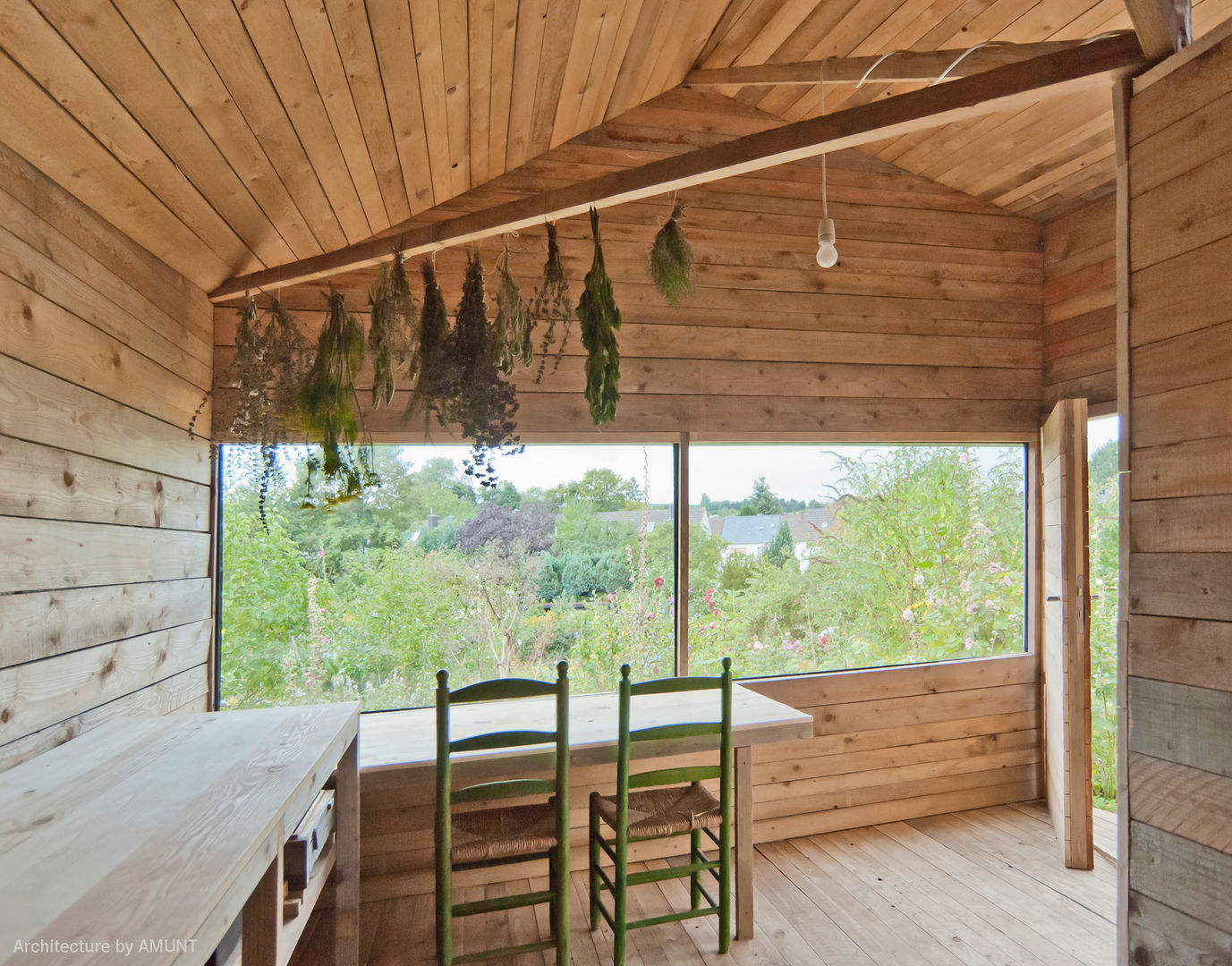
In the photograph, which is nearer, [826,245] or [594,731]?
[594,731]

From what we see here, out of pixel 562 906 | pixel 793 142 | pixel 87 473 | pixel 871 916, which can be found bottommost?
pixel 871 916

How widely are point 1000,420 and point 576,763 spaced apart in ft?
9.38

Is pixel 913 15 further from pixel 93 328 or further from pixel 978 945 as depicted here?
pixel 978 945

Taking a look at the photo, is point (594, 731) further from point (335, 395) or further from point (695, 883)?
point (335, 395)

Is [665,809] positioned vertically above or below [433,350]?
below

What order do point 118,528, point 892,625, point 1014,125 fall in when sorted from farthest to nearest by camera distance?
point 892,625
point 1014,125
point 118,528

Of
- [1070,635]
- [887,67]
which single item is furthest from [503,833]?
[887,67]

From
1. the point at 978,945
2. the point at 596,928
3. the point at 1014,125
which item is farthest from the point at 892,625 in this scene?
the point at 1014,125

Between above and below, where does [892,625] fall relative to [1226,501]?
below

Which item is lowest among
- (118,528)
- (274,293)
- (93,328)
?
(118,528)

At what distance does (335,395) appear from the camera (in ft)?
8.94

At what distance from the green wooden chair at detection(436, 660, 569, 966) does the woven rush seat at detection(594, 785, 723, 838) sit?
9.4 inches

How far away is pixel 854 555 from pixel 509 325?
7.40 feet

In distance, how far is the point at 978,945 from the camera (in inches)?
107
